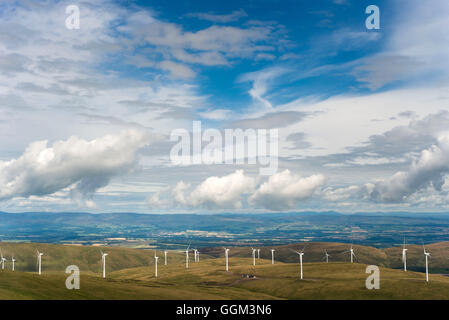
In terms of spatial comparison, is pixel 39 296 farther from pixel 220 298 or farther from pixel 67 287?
pixel 220 298
